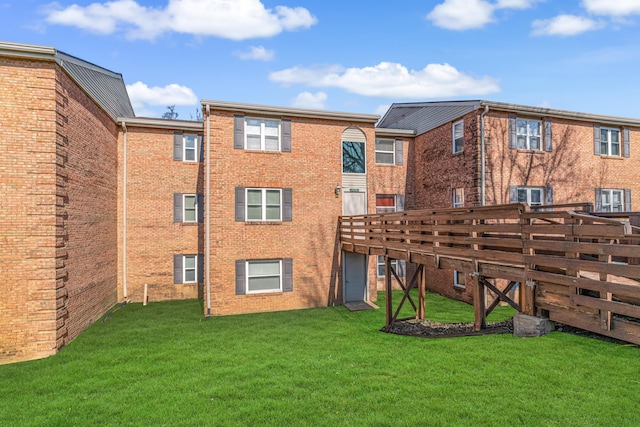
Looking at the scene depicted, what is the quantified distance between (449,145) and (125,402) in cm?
1503

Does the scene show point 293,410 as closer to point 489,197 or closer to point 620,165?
point 489,197

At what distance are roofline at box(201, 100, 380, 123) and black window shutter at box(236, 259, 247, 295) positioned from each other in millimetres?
6045

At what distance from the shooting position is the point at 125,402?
6434 mm

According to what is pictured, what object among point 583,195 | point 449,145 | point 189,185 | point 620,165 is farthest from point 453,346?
point 620,165

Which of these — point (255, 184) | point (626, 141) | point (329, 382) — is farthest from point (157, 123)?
point (626, 141)

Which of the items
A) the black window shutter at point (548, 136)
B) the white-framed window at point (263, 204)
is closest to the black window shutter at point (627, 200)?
the black window shutter at point (548, 136)

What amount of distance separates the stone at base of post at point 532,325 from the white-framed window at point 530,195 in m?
8.85

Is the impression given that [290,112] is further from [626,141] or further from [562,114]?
[626,141]

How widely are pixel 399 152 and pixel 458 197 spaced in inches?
170

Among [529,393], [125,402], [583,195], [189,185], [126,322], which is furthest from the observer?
[189,185]

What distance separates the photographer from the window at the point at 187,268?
1608 cm

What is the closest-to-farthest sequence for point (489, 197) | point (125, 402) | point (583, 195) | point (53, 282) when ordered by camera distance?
point (125, 402), point (53, 282), point (489, 197), point (583, 195)

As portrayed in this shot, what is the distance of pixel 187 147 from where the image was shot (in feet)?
53.5

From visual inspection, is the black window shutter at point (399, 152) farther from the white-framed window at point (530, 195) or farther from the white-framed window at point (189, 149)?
the white-framed window at point (189, 149)
